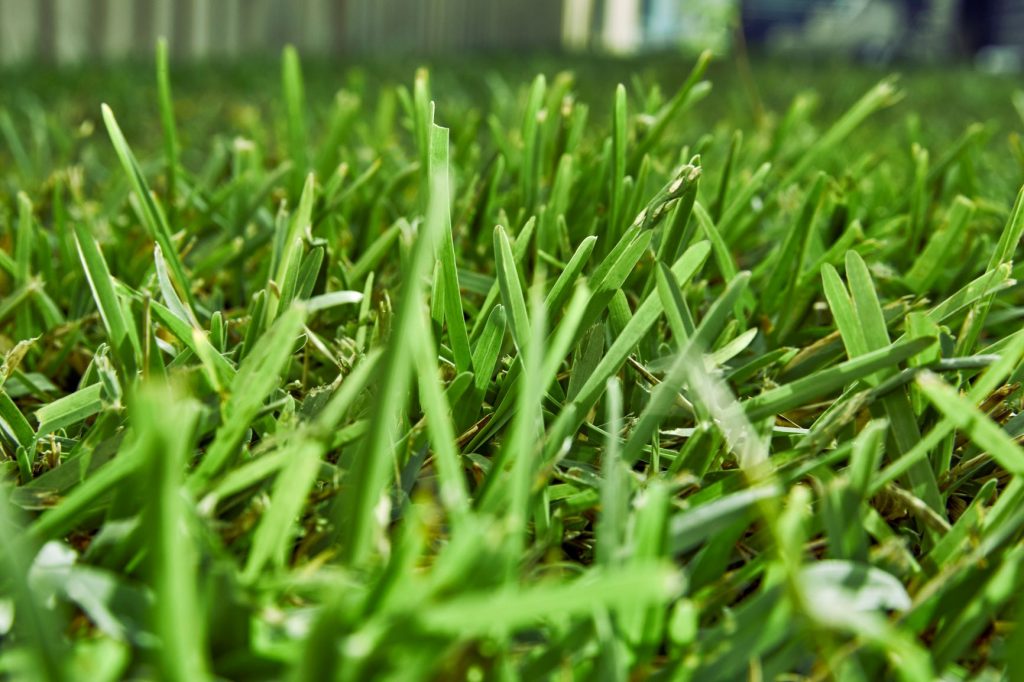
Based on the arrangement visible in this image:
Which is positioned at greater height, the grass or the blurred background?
the grass

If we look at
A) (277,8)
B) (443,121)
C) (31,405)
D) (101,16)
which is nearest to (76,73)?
(443,121)

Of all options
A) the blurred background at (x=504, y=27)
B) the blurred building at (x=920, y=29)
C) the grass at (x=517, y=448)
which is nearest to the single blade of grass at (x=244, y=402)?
the grass at (x=517, y=448)

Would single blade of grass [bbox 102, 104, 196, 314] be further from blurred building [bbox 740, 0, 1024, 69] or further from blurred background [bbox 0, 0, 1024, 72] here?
blurred building [bbox 740, 0, 1024, 69]

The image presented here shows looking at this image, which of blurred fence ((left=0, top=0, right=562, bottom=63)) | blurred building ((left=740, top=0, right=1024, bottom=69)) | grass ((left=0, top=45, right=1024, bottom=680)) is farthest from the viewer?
blurred building ((left=740, top=0, right=1024, bottom=69))

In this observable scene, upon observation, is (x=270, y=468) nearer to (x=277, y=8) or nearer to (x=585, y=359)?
(x=585, y=359)

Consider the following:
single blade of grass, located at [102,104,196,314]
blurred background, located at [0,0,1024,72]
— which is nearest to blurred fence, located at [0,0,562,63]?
blurred background, located at [0,0,1024,72]

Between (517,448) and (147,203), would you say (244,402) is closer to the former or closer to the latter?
(517,448)

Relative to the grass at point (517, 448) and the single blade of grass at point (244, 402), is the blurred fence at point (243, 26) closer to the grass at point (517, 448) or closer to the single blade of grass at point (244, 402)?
the grass at point (517, 448)
